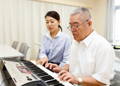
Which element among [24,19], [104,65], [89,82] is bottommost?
[89,82]

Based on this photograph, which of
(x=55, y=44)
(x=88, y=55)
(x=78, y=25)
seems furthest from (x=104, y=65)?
(x=55, y=44)

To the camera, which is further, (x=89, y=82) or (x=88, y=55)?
(x=88, y=55)

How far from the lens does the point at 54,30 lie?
80.7 inches

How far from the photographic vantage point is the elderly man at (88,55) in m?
1.17

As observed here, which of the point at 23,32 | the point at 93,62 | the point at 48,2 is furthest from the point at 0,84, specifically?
the point at 48,2

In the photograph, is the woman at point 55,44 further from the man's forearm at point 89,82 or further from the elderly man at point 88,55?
the man's forearm at point 89,82

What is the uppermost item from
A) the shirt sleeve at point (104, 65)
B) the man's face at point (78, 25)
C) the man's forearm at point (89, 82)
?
the man's face at point (78, 25)

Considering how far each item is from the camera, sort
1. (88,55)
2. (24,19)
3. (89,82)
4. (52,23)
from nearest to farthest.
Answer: (89,82), (88,55), (52,23), (24,19)

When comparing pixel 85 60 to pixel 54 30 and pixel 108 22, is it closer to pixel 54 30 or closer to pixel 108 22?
pixel 54 30

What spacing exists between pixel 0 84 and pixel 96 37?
0.91m

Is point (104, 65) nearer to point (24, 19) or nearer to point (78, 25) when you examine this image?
point (78, 25)

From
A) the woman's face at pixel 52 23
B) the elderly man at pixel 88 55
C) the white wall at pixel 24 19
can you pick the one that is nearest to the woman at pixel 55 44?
the woman's face at pixel 52 23

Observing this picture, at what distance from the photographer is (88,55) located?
128 cm

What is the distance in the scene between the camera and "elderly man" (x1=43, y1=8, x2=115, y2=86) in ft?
3.83
